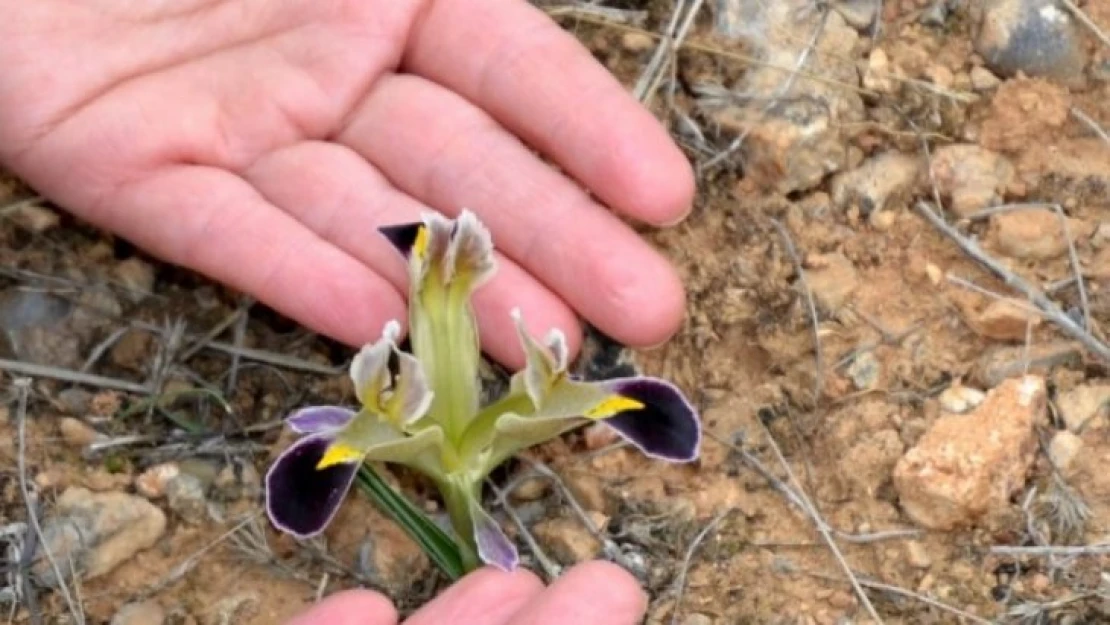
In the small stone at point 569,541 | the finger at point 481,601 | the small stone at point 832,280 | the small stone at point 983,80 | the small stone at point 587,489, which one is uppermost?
the small stone at point 983,80

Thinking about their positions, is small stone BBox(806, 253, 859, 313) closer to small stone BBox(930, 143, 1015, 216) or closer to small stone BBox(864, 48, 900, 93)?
small stone BBox(930, 143, 1015, 216)

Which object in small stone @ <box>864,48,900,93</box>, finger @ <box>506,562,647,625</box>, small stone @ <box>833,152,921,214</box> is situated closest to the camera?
finger @ <box>506,562,647,625</box>

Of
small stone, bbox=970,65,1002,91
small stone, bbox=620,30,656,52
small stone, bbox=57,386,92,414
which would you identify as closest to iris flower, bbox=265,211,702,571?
small stone, bbox=57,386,92,414

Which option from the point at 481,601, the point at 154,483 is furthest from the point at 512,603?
the point at 154,483

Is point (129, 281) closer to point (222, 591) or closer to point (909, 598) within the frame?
point (222, 591)

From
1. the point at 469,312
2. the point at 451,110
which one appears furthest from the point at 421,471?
the point at 451,110

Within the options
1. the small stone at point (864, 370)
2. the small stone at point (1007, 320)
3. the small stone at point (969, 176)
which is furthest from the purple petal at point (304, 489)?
the small stone at point (969, 176)

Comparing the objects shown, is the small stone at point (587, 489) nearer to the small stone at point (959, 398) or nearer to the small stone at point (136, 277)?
the small stone at point (959, 398)
